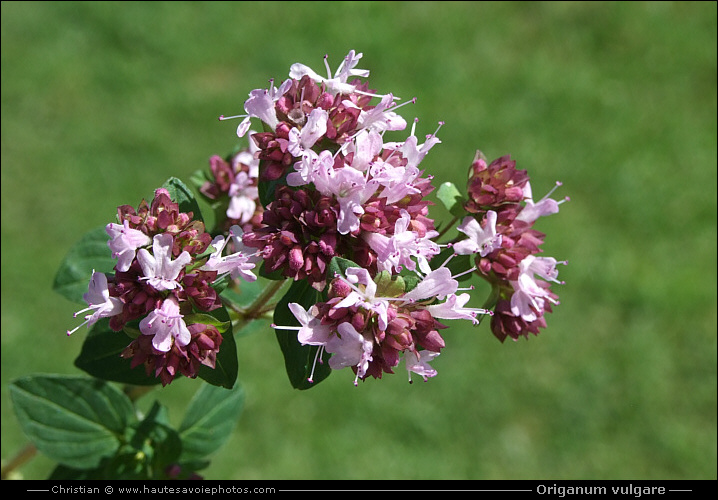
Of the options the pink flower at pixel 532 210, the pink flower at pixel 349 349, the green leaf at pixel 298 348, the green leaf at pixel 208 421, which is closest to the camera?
the pink flower at pixel 349 349

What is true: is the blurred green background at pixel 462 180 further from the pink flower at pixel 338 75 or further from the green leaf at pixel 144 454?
the pink flower at pixel 338 75

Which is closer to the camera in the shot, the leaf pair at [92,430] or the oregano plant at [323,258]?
the oregano plant at [323,258]

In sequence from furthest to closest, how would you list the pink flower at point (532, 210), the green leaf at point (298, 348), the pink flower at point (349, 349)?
the pink flower at point (532, 210)
the green leaf at point (298, 348)
the pink flower at point (349, 349)

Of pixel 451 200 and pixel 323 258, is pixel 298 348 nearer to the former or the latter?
pixel 323 258

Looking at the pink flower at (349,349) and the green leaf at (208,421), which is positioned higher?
the pink flower at (349,349)

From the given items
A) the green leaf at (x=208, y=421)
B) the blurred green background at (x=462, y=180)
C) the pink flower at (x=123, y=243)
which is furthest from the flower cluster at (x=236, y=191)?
the blurred green background at (x=462, y=180)

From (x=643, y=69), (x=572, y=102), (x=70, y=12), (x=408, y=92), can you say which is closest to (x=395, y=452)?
(x=408, y=92)

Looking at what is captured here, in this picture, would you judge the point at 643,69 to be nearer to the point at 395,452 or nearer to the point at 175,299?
the point at 395,452
